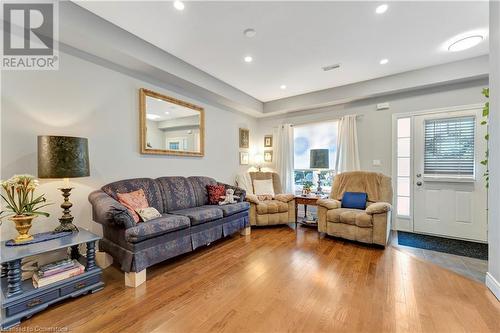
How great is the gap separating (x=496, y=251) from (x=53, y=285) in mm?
3925

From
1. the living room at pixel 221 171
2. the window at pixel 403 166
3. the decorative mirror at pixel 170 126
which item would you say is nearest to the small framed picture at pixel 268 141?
the living room at pixel 221 171

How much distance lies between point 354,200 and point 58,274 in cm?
387

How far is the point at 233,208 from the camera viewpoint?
10.9 feet

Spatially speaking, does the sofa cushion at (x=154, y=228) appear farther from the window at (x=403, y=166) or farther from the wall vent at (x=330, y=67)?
the window at (x=403, y=166)

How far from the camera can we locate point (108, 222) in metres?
2.14

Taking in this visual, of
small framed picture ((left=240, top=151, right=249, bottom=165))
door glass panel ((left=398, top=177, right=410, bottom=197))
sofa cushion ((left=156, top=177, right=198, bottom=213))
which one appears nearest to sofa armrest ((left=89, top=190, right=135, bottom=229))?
sofa cushion ((left=156, top=177, right=198, bottom=213))

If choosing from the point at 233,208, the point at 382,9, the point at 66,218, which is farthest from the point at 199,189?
the point at 382,9

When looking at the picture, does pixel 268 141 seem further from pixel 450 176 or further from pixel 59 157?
pixel 59 157

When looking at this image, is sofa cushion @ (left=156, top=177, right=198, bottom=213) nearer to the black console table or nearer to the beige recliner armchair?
the black console table

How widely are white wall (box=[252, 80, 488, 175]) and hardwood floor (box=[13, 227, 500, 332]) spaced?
198 cm

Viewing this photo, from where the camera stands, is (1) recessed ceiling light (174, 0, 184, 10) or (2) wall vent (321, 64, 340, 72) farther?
(2) wall vent (321, 64, 340, 72)

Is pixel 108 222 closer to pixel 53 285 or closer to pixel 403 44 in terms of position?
pixel 53 285

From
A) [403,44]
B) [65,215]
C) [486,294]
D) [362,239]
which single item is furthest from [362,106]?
[65,215]

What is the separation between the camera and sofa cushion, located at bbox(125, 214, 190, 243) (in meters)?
2.06
